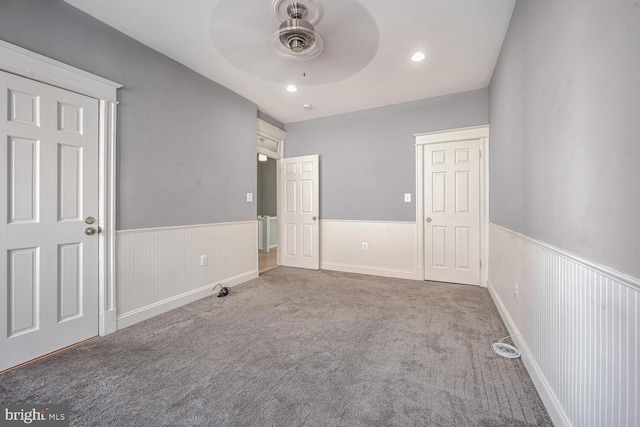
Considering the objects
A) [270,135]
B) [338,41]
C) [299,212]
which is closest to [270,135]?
[270,135]

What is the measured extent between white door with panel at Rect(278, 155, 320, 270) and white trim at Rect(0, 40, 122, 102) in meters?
2.77

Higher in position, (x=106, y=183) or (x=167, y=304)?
(x=106, y=183)

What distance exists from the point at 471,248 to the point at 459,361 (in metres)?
2.19

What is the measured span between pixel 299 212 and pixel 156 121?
259 cm

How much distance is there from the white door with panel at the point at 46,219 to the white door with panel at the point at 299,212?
114 inches

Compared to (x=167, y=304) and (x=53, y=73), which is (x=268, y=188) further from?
(x=53, y=73)

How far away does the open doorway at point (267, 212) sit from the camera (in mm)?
6355

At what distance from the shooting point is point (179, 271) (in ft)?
9.49

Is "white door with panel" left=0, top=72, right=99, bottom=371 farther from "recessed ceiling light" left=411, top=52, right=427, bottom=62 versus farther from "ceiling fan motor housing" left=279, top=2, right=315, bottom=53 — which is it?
"recessed ceiling light" left=411, top=52, right=427, bottom=62

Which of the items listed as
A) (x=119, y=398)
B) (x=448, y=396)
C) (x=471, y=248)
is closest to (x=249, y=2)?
(x=119, y=398)

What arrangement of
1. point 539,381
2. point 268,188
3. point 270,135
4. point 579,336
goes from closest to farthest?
point 579,336 → point 539,381 → point 270,135 → point 268,188

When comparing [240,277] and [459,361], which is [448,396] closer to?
[459,361]

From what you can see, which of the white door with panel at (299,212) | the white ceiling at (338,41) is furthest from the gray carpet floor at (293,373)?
the white ceiling at (338,41)

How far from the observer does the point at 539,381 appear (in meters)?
1.49
